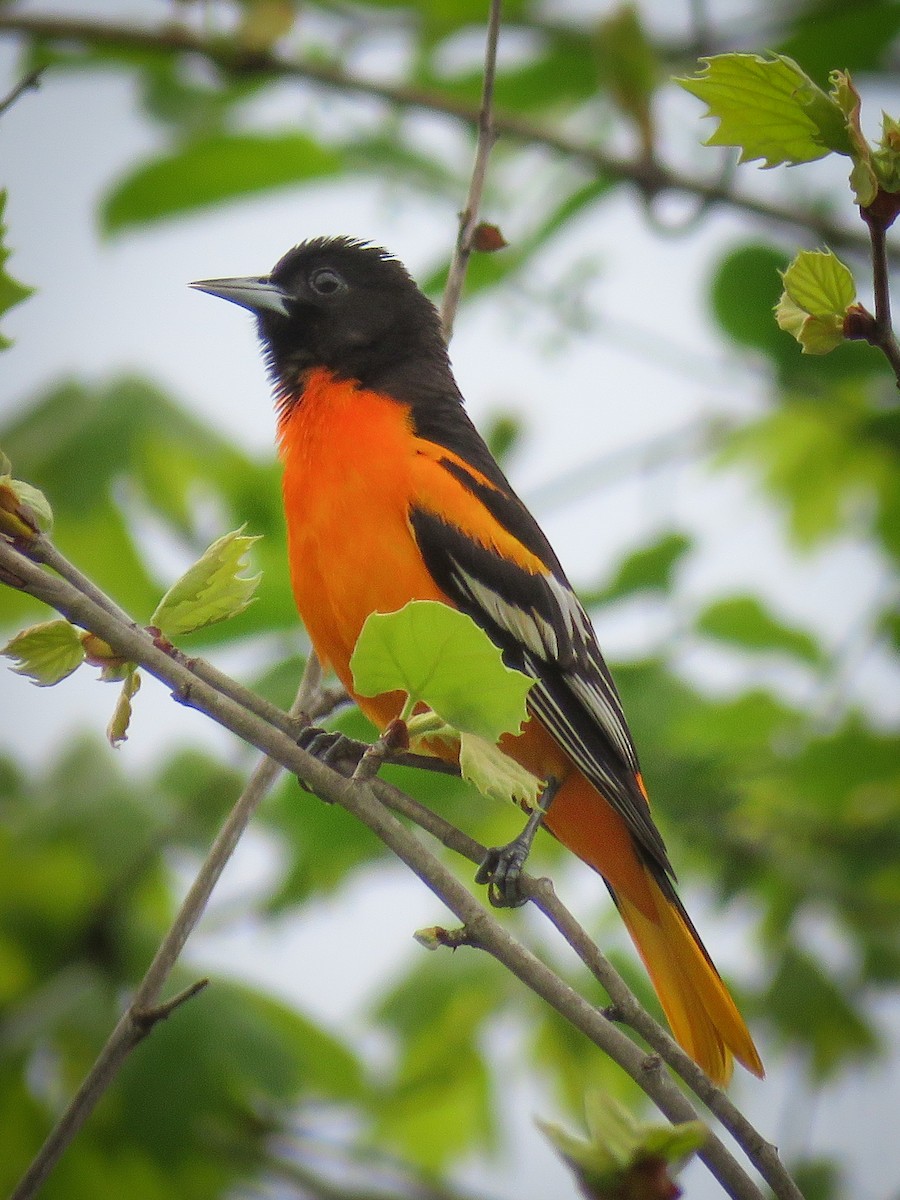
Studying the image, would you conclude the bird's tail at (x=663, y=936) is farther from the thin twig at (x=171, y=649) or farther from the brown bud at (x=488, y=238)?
the thin twig at (x=171, y=649)

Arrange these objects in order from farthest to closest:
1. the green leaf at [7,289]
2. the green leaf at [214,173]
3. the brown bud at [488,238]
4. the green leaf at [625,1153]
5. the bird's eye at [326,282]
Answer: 1. the green leaf at [214,173]
2. the bird's eye at [326,282]
3. the brown bud at [488,238]
4. the green leaf at [7,289]
5. the green leaf at [625,1153]

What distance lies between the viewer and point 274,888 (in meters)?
4.28

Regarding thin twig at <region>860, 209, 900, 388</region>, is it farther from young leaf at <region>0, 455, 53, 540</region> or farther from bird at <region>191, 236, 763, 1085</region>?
bird at <region>191, 236, 763, 1085</region>

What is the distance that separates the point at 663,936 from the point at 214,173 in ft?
9.05

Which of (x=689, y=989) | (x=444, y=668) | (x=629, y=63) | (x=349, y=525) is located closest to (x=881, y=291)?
(x=444, y=668)

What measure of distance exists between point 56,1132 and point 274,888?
242 cm

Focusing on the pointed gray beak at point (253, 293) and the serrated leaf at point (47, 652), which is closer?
the serrated leaf at point (47, 652)

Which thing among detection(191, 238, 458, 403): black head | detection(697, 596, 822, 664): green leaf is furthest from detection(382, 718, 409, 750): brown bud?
detection(697, 596, 822, 664): green leaf

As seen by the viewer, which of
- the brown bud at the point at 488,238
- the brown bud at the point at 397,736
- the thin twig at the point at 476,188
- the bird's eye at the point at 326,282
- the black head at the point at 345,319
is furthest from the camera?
the bird's eye at the point at 326,282

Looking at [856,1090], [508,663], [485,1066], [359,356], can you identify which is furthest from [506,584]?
[856,1090]

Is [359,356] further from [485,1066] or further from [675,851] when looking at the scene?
[485,1066]

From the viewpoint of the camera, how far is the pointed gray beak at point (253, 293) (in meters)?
3.79

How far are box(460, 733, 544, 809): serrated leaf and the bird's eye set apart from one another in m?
2.60

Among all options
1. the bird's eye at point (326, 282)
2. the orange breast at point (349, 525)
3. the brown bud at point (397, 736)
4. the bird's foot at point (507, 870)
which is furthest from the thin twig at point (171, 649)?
the bird's eye at point (326, 282)
